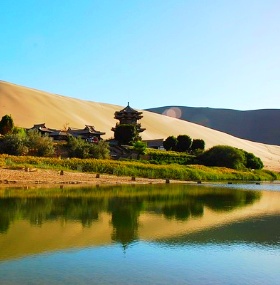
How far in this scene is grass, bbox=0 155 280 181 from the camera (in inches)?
1464

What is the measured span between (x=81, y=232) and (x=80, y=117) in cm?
9285

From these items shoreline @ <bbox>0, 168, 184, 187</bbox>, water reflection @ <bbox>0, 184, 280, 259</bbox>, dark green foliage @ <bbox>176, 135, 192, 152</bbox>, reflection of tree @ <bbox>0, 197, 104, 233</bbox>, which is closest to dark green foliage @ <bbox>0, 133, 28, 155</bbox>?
shoreline @ <bbox>0, 168, 184, 187</bbox>

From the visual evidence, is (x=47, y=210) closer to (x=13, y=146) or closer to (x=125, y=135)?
(x=13, y=146)

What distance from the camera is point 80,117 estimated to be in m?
106

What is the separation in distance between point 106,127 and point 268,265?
94478 millimetres

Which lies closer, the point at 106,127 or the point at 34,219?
the point at 34,219

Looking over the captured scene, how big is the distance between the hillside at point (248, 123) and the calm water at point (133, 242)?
146m

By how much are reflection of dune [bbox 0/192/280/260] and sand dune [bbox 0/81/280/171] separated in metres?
63.7

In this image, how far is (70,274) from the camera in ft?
32.1

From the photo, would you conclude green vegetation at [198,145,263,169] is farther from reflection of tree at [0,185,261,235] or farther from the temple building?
reflection of tree at [0,185,261,235]

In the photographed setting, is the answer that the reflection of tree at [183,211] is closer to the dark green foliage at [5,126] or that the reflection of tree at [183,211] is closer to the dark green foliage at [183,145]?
the dark green foliage at [5,126]

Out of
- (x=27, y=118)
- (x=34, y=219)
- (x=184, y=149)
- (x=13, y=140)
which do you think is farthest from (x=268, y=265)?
(x=27, y=118)

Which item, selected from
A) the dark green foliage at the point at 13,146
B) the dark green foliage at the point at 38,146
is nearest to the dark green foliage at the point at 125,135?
the dark green foliage at the point at 38,146

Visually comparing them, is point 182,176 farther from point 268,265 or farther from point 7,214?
point 268,265
